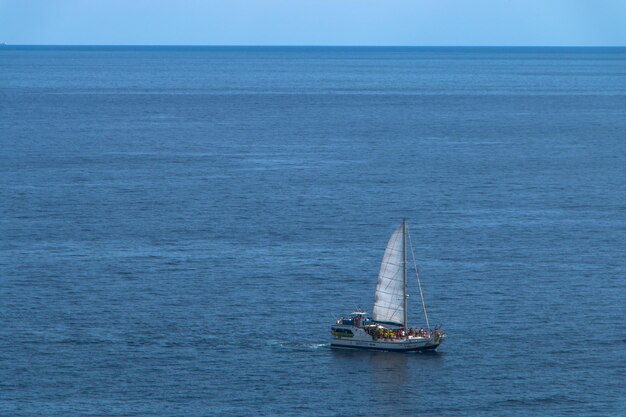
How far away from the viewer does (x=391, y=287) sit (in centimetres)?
10038

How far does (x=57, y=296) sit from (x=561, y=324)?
1755 inches

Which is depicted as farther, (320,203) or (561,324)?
(320,203)

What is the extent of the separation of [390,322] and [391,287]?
283cm

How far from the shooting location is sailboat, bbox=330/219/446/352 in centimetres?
9819

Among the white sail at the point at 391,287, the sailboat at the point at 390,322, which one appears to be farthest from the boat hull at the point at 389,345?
the white sail at the point at 391,287

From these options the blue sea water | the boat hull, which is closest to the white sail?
the boat hull

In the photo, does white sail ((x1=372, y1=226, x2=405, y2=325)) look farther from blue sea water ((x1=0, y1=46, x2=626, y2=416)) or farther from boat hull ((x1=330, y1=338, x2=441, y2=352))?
blue sea water ((x1=0, y1=46, x2=626, y2=416))

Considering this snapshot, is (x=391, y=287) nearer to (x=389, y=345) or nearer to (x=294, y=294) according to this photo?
(x=389, y=345)

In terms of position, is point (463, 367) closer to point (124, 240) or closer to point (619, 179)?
point (124, 240)

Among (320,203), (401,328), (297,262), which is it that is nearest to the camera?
(401,328)

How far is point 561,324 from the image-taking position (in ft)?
341

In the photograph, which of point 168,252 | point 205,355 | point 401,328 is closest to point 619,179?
point 168,252

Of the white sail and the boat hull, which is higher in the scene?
the white sail

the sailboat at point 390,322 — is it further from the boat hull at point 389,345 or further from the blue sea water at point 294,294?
the blue sea water at point 294,294
